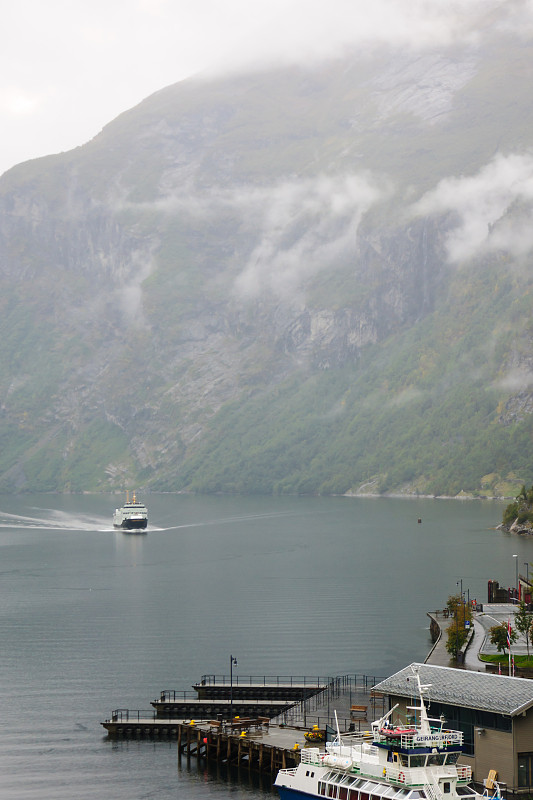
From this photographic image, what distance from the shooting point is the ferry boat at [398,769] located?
Answer: 59.8m

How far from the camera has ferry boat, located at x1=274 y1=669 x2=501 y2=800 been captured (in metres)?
59.8

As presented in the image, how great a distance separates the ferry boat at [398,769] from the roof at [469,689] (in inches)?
188

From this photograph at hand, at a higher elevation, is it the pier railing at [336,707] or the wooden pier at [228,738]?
the pier railing at [336,707]

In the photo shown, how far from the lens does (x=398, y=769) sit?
60719mm

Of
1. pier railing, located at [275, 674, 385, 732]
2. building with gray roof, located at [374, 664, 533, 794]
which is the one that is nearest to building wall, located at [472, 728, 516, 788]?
building with gray roof, located at [374, 664, 533, 794]

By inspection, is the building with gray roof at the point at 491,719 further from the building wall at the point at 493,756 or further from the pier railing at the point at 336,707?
the pier railing at the point at 336,707

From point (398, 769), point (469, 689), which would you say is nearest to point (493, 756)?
point (469, 689)

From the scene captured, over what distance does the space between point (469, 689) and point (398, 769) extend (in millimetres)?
12078

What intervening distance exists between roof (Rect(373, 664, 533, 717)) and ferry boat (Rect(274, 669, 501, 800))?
4.78 metres

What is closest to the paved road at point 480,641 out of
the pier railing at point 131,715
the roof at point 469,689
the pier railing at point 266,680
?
the pier railing at point 266,680

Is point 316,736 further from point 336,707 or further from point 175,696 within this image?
point 175,696

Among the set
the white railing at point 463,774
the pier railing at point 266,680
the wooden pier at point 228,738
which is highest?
the white railing at point 463,774

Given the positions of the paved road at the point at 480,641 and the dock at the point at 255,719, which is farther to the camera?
the paved road at the point at 480,641

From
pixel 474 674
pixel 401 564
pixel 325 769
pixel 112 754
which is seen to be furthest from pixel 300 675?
pixel 401 564
